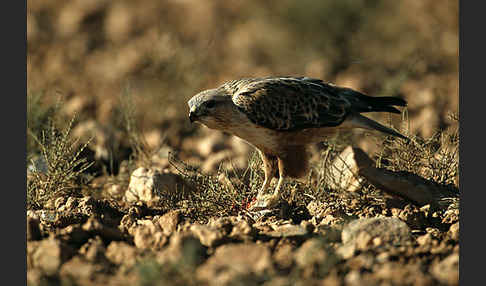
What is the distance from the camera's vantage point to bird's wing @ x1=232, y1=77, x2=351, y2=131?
231 inches

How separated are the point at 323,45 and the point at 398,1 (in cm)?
214

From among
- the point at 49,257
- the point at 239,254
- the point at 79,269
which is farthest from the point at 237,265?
the point at 49,257

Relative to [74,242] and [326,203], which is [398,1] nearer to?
[326,203]

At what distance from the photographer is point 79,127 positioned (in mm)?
8562

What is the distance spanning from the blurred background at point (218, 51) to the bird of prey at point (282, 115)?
2.71m

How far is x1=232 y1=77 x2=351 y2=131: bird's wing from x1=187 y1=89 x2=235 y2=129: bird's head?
0.41 feet

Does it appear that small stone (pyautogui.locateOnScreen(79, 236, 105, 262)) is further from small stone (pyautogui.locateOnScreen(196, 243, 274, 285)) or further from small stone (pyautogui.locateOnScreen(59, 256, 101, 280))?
small stone (pyautogui.locateOnScreen(196, 243, 274, 285))

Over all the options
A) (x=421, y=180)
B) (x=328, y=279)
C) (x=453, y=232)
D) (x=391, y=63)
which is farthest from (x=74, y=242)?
(x=391, y=63)

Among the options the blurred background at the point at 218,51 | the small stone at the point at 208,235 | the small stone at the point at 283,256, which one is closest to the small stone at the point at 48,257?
the small stone at the point at 208,235

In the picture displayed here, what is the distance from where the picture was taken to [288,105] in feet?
19.5

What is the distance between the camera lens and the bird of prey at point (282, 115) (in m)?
5.85

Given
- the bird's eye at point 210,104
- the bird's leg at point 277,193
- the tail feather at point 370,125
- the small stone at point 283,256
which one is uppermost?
the bird's eye at point 210,104

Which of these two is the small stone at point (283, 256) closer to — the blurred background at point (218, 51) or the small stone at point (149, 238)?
the small stone at point (149, 238)

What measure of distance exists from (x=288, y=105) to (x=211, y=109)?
2.45ft
